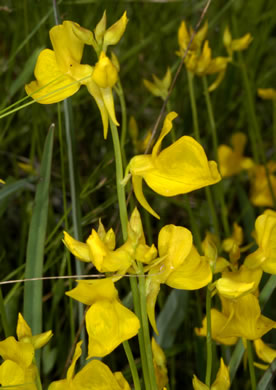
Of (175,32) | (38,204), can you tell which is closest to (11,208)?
(38,204)

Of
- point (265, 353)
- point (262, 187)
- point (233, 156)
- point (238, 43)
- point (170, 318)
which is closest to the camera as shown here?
point (265, 353)

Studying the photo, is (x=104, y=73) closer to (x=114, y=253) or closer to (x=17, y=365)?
(x=114, y=253)

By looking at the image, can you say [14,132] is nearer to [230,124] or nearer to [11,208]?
[11,208]

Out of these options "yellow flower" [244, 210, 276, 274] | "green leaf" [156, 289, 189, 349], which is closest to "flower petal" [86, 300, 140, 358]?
"yellow flower" [244, 210, 276, 274]

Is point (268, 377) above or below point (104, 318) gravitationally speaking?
below

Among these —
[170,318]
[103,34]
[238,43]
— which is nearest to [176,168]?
[103,34]

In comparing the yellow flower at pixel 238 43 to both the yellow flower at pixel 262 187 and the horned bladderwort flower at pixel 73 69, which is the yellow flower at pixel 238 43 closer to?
the yellow flower at pixel 262 187
